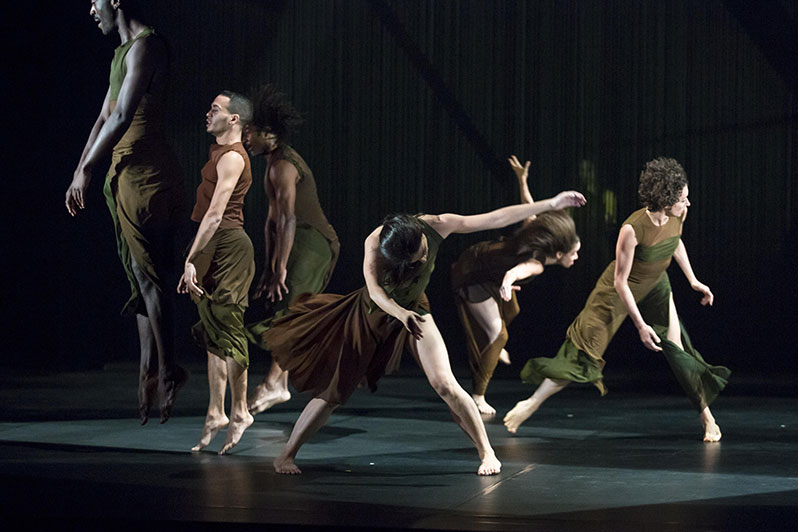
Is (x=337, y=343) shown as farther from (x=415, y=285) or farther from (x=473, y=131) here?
(x=473, y=131)

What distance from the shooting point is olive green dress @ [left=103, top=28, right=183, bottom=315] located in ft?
16.5


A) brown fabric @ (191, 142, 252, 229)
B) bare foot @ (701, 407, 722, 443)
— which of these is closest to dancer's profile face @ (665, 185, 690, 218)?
bare foot @ (701, 407, 722, 443)

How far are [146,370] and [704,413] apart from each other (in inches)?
98.2

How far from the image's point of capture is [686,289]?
30.9ft

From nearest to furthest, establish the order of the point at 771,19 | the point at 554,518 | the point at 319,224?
the point at 554,518
the point at 319,224
the point at 771,19

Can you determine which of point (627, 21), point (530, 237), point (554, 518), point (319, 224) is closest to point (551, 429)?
point (530, 237)

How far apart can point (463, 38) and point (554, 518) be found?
644 centimetres

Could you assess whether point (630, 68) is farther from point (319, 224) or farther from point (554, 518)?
point (554, 518)

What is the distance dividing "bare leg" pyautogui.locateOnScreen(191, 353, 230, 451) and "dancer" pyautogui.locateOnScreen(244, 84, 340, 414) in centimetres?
61

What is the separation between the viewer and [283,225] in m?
5.92

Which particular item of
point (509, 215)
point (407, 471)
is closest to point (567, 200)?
point (509, 215)

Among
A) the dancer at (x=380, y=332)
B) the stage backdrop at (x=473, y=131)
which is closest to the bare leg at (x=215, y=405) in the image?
the dancer at (x=380, y=332)

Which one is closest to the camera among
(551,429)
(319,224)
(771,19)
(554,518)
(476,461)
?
(554,518)

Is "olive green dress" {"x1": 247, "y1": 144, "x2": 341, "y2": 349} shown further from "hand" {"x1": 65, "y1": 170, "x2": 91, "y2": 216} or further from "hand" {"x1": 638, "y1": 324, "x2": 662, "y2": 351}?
"hand" {"x1": 638, "y1": 324, "x2": 662, "y2": 351}
